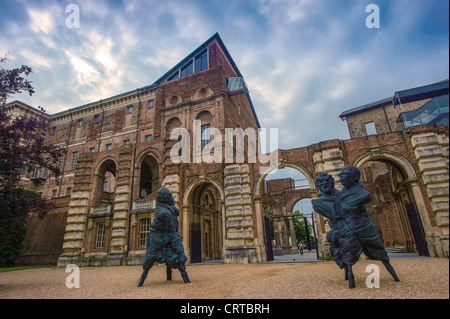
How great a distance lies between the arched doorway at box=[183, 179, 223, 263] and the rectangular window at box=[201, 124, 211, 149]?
144 inches

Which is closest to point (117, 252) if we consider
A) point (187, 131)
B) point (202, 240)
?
point (202, 240)

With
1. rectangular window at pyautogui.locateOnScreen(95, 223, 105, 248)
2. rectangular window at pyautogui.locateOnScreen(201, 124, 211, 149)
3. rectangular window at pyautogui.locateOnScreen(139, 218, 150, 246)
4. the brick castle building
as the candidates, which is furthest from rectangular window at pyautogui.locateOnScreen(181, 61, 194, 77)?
rectangular window at pyautogui.locateOnScreen(95, 223, 105, 248)

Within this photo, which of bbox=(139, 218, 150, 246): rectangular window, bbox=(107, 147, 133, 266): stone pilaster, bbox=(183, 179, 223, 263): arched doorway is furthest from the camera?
bbox=(139, 218, 150, 246): rectangular window

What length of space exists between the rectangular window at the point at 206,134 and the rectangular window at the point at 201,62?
6.69 metres

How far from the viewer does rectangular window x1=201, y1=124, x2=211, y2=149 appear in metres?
21.4

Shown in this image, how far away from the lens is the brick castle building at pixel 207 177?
47.6 ft

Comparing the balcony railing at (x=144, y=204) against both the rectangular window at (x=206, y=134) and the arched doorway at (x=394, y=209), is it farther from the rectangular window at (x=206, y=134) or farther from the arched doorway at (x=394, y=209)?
the arched doorway at (x=394, y=209)

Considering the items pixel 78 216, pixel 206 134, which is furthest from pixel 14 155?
pixel 206 134

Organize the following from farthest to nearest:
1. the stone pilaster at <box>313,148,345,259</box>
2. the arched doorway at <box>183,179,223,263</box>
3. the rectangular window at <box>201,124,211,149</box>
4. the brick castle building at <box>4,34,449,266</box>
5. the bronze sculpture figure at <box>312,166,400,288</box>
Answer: the rectangular window at <box>201,124,211,149</box> < the arched doorway at <box>183,179,223,263</box> < the stone pilaster at <box>313,148,345,259</box> < the brick castle building at <box>4,34,449,266</box> < the bronze sculpture figure at <box>312,166,400,288</box>

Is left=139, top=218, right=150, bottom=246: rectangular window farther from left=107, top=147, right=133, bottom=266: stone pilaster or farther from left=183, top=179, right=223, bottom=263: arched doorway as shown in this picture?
left=183, top=179, right=223, bottom=263: arched doorway

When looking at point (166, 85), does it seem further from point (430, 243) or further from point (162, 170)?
point (430, 243)

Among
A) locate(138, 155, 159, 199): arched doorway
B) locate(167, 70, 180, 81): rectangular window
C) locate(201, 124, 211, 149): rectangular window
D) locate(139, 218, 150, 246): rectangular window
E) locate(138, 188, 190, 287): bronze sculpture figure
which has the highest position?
locate(167, 70, 180, 81): rectangular window

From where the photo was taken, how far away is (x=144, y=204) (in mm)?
19734

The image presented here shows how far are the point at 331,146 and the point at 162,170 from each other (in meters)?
13.0
